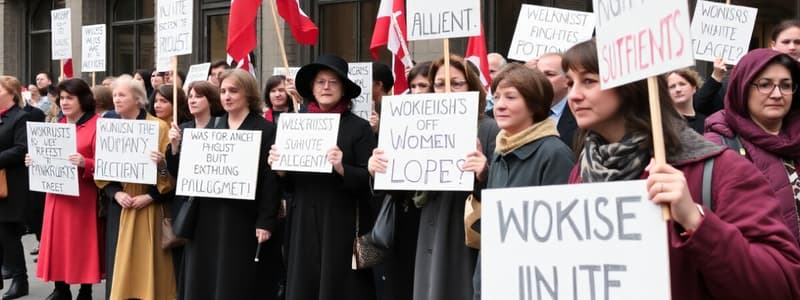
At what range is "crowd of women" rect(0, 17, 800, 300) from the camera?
2.71 metres

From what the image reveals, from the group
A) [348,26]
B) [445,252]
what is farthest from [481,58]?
[348,26]

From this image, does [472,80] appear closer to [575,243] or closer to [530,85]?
[530,85]

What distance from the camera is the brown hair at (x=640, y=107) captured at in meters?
2.86

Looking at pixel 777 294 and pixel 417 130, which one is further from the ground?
pixel 417 130

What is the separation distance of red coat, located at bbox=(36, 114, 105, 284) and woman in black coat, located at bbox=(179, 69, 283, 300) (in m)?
1.58

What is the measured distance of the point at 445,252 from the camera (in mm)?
5227

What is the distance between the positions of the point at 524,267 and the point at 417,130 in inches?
100

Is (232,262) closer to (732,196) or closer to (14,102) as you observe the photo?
(14,102)

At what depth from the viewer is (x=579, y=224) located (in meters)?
2.80

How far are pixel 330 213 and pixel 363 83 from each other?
9.70 ft

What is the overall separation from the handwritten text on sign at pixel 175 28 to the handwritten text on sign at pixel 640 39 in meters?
6.13

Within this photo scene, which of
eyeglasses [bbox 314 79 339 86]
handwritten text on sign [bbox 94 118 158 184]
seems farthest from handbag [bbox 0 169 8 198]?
eyeglasses [bbox 314 79 339 86]

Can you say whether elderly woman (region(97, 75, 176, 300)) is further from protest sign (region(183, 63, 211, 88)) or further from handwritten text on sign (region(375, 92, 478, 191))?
protest sign (region(183, 63, 211, 88))

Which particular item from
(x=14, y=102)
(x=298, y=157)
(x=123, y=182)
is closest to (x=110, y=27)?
(x=14, y=102)
